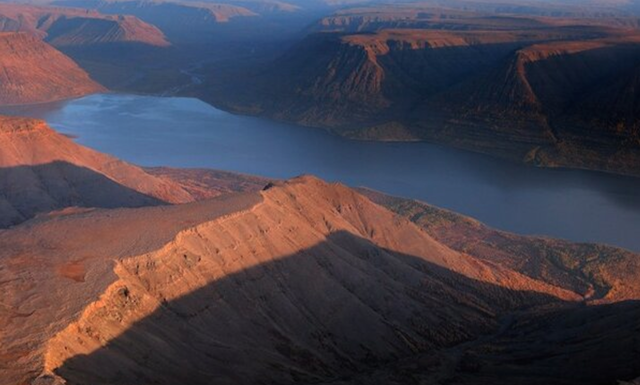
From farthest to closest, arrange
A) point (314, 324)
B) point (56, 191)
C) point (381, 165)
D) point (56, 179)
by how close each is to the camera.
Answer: point (381, 165), point (56, 179), point (56, 191), point (314, 324)

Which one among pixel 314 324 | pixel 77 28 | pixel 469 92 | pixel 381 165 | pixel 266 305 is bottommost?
pixel 381 165

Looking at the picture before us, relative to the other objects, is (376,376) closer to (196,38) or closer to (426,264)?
(426,264)

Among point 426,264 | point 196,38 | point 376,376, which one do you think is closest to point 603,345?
point 376,376

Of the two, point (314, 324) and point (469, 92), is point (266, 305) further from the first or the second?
point (469, 92)

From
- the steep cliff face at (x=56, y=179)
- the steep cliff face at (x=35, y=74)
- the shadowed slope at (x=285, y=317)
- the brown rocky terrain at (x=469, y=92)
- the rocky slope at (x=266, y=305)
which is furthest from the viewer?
the steep cliff face at (x=35, y=74)

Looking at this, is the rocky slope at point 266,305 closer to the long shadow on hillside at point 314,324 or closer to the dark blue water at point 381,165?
the long shadow on hillside at point 314,324

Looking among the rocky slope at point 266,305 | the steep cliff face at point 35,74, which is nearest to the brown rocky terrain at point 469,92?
the steep cliff face at point 35,74

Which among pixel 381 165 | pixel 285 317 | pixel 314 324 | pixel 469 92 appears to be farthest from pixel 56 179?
pixel 469 92
